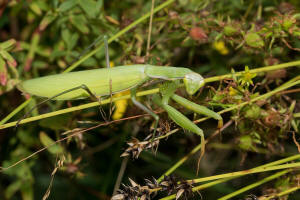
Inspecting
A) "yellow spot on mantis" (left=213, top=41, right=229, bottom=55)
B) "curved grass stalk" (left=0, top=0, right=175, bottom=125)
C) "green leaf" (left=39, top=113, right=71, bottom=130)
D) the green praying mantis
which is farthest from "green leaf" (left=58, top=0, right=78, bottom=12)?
"yellow spot on mantis" (left=213, top=41, right=229, bottom=55)

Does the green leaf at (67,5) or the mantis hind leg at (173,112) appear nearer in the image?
the mantis hind leg at (173,112)

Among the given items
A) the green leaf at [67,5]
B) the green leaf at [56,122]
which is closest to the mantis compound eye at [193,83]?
the green leaf at [56,122]

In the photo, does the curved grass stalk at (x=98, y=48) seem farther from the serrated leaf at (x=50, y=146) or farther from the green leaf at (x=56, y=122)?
the serrated leaf at (x=50, y=146)

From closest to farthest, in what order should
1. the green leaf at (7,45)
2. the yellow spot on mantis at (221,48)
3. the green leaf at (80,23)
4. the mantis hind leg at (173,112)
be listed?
1. the mantis hind leg at (173,112)
2. the green leaf at (7,45)
3. the green leaf at (80,23)
4. the yellow spot on mantis at (221,48)

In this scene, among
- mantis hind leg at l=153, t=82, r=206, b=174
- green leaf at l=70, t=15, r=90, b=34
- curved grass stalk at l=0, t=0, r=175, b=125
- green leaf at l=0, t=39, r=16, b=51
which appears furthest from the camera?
green leaf at l=70, t=15, r=90, b=34

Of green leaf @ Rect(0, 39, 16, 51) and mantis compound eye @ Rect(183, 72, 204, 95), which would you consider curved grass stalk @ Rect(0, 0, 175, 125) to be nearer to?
green leaf @ Rect(0, 39, 16, 51)

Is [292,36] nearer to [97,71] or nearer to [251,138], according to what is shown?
[251,138]

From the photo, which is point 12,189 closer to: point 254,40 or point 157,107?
point 157,107

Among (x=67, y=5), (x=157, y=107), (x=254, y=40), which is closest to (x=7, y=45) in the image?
(x=67, y=5)
